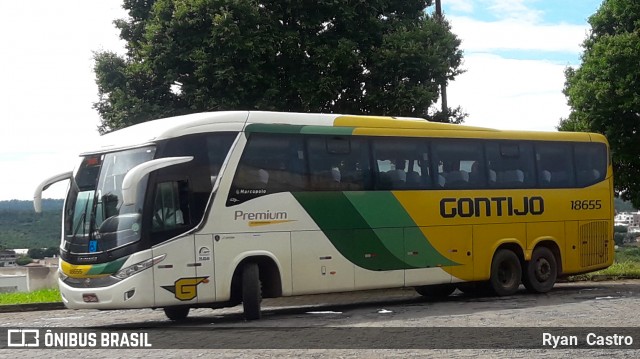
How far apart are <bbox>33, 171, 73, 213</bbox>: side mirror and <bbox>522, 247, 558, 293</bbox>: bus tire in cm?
1044

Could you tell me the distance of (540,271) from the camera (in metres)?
22.8

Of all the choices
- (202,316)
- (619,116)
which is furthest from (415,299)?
(619,116)

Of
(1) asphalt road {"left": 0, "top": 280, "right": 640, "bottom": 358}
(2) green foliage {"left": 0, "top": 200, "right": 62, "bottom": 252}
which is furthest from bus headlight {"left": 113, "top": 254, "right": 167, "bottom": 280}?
(2) green foliage {"left": 0, "top": 200, "right": 62, "bottom": 252}

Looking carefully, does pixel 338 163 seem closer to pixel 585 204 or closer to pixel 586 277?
pixel 585 204

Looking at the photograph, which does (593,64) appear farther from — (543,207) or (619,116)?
(543,207)

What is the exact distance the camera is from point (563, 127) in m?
42.7

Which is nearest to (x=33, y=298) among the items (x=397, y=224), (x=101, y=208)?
(x=101, y=208)

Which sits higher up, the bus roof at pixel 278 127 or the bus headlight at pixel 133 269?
the bus roof at pixel 278 127

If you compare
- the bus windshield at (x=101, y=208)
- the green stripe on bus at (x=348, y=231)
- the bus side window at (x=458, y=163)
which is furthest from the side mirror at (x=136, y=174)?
the bus side window at (x=458, y=163)

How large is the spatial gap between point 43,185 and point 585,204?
12.4m

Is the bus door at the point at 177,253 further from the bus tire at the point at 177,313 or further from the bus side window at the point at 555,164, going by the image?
the bus side window at the point at 555,164

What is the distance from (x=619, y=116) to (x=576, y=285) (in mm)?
13489

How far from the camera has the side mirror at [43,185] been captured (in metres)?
17.7

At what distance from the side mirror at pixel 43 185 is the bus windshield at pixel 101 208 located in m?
0.48
